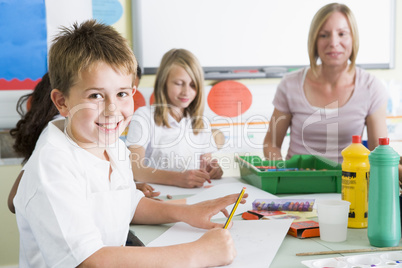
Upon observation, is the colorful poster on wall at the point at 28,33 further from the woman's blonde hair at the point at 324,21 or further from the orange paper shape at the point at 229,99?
the woman's blonde hair at the point at 324,21

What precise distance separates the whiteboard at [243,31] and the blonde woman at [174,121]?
0.78 ft

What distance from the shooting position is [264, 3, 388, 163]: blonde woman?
188cm

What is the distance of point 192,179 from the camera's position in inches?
62.0

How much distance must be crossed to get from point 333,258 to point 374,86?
50.4 inches

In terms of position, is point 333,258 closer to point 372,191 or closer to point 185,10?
point 372,191

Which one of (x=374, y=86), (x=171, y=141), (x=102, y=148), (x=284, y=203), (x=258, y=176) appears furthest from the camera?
(x=171, y=141)

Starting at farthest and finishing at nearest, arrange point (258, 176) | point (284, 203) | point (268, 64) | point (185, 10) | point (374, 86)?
point (268, 64) → point (185, 10) → point (374, 86) → point (258, 176) → point (284, 203)

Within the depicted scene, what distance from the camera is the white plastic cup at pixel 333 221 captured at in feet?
3.01

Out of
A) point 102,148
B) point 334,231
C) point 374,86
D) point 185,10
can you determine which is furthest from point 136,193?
point 185,10

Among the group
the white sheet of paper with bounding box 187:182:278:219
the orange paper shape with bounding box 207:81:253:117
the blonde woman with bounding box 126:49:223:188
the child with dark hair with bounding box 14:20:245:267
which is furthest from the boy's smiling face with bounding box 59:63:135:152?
the orange paper shape with bounding box 207:81:253:117

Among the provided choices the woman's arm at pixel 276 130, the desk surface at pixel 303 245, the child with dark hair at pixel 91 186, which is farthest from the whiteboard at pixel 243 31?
the desk surface at pixel 303 245

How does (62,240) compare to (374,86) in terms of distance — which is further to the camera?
(374,86)

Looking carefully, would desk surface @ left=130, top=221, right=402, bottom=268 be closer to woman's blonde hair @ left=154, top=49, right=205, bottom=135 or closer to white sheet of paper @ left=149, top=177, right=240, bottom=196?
white sheet of paper @ left=149, top=177, right=240, bottom=196

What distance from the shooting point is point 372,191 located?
879mm
